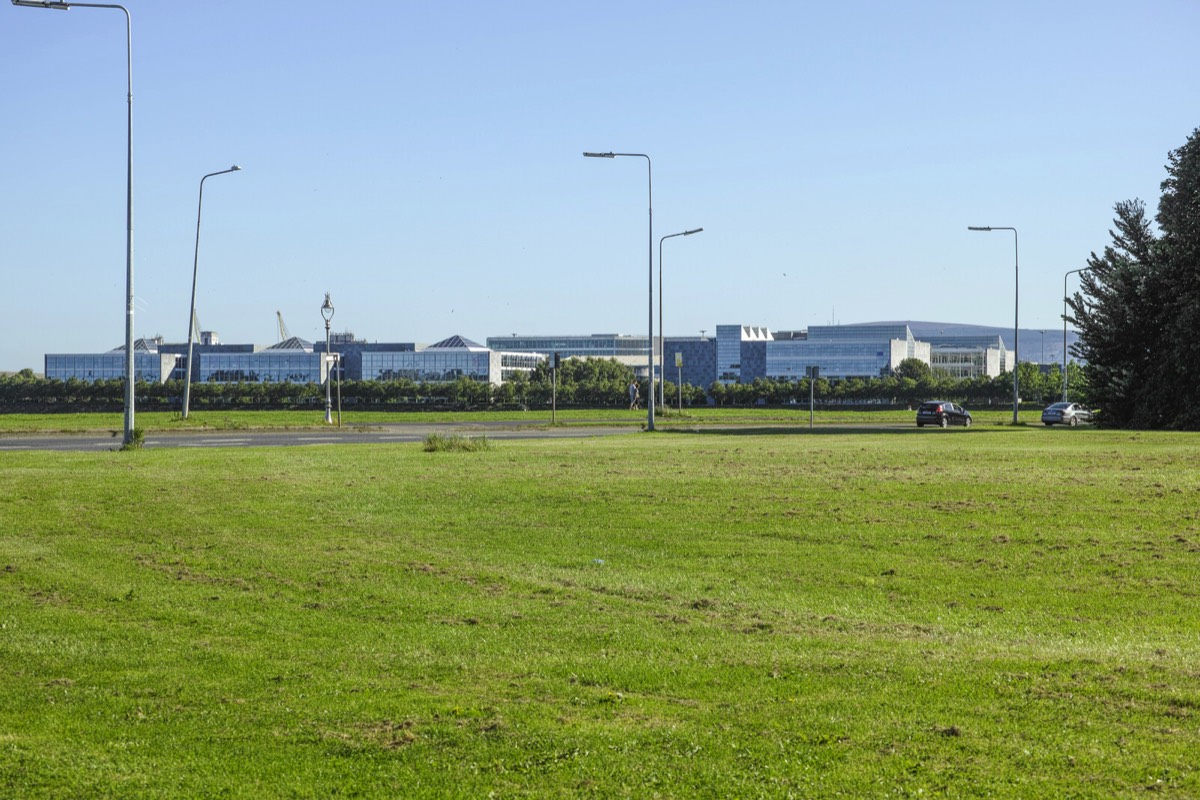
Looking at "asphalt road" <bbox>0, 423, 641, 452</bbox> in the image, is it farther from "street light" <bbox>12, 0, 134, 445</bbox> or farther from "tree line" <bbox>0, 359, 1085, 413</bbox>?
"tree line" <bbox>0, 359, 1085, 413</bbox>

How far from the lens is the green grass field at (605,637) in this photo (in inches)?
285

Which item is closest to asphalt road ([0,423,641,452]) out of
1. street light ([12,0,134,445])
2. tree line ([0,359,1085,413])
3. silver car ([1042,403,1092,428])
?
street light ([12,0,134,445])

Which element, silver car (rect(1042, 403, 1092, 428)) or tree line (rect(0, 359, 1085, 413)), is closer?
silver car (rect(1042, 403, 1092, 428))

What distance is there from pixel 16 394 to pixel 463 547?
10803cm

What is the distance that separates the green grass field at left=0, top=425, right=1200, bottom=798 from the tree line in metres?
73.0

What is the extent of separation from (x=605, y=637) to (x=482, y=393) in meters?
99.6

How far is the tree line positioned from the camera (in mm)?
104562

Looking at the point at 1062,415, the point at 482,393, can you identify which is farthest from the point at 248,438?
the point at 482,393

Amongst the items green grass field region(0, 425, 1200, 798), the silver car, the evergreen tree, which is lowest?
green grass field region(0, 425, 1200, 798)

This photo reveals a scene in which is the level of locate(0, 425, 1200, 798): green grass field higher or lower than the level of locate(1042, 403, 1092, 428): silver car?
lower

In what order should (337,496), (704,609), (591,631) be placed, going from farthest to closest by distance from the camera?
(337,496), (704,609), (591,631)

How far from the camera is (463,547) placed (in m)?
16.2

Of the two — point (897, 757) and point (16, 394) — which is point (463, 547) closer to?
point (897, 757)

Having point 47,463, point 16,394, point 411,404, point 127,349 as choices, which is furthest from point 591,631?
point 16,394
